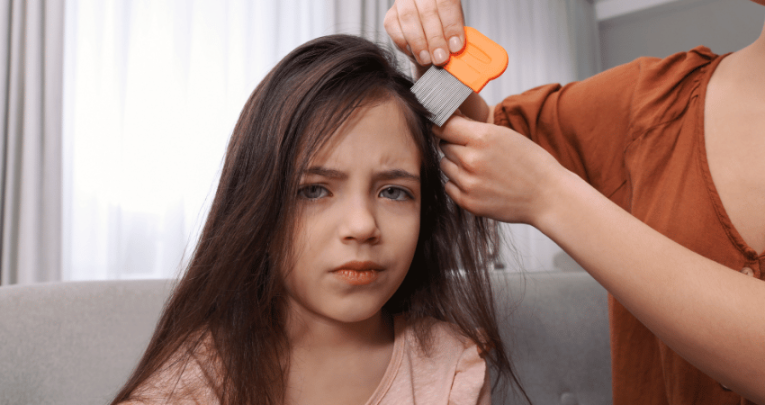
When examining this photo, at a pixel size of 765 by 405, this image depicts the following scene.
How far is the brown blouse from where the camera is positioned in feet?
2.26

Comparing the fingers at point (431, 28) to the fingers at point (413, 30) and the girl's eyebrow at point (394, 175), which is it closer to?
the fingers at point (413, 30)

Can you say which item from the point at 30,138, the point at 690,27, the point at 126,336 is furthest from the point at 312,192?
the point at 690,27

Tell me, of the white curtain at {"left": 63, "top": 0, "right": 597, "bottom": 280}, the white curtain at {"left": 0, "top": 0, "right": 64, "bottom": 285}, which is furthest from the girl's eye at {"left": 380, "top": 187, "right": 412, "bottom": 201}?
the white curtain at {"left": 0, "top": 0, "right": 64, "bottom": 285}

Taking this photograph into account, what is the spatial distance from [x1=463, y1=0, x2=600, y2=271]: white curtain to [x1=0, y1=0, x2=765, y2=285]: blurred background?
124 cm

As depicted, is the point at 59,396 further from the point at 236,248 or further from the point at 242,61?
the point at 242,61

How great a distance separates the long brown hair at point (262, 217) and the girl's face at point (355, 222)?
0.9 inches

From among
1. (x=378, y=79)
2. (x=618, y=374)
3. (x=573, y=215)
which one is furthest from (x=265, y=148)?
(x=618, y=374)

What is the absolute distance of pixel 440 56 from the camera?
0.61m

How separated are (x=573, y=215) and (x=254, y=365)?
1.46 feet

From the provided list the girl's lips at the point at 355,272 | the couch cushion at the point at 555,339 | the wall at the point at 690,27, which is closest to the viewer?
the girl's lips at the point at 355,272

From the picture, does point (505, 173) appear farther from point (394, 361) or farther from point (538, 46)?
point (538, 46)

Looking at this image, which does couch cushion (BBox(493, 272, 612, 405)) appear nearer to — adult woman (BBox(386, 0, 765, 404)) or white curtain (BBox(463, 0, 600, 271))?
adult woman (BBox(386, 0, 765, 404))

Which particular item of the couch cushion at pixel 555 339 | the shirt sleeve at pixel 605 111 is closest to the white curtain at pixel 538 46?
the couch cushion at pixel 555 339

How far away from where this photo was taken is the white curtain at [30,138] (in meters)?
1.31
